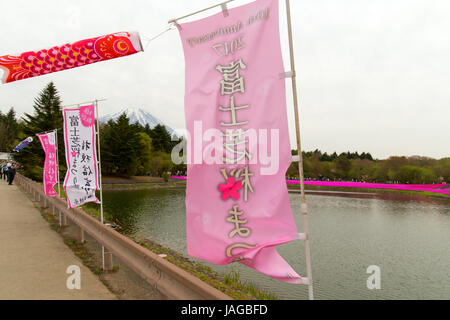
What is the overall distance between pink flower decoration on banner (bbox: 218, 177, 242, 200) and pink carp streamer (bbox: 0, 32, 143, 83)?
246 cm

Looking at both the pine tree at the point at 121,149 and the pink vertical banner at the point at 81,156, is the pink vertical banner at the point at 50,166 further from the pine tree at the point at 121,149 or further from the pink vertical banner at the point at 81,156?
the pine tree at the point at 121,149

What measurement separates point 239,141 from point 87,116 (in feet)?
16.4

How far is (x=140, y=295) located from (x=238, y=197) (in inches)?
74.5

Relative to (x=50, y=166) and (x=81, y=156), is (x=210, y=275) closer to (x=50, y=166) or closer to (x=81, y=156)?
(x=81, y=156)

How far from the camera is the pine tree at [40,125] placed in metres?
32.7

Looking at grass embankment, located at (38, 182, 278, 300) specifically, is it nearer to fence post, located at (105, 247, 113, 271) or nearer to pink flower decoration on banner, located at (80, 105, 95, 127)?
fence post, located at (105, 247, 113, 271)

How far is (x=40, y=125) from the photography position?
33469 mm

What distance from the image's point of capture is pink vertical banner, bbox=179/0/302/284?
2546 millimetres

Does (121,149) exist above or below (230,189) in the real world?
above

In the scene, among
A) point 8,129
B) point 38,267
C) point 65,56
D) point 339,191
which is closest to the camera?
point 65,56

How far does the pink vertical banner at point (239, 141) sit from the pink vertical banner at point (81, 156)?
13.9ft

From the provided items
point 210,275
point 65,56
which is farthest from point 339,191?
point 65,56

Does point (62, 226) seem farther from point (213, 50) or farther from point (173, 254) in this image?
point (213, 50)

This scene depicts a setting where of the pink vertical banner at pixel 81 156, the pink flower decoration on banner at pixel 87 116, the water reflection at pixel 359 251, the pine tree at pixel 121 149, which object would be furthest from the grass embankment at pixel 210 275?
the pine tree at pixel 121 149
